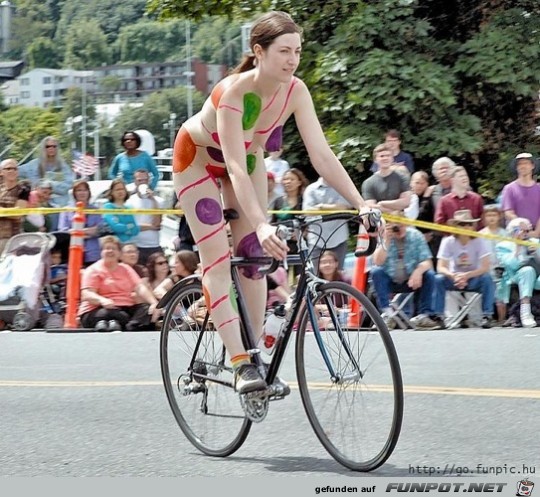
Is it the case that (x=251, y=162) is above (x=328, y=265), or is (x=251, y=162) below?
above

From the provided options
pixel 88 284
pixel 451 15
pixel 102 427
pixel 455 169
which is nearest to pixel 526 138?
pixel 451 15

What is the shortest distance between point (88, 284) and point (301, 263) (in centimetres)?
647

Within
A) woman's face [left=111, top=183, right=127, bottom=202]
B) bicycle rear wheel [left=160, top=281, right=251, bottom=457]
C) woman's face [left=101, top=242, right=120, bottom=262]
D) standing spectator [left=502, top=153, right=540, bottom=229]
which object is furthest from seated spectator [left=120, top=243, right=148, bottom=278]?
bicycle rear wheel [left=160, top=281, right=251, bottom=457]

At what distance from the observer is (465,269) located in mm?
11805

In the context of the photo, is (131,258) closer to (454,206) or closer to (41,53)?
(454,206)

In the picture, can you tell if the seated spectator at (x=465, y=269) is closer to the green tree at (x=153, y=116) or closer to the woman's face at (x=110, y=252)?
the woman's face at (x=110, y=252)

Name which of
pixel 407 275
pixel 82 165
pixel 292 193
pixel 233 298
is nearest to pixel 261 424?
pixel 233 298

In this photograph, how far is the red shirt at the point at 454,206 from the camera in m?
12.3

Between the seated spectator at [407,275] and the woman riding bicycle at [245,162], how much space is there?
527 centimetres

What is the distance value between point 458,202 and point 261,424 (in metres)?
5.75

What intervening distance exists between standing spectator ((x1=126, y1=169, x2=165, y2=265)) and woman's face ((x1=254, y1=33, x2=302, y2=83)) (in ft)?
A: 22.9

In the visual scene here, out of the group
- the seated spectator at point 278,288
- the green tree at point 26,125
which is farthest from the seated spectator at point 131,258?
A: the green tree at point 26,125

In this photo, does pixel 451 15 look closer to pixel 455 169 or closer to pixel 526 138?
pixel 526 138

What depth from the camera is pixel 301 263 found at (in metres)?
5.88
